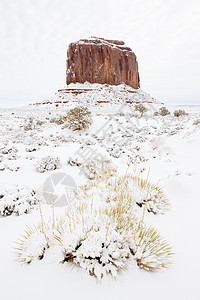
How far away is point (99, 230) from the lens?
1.87 metres

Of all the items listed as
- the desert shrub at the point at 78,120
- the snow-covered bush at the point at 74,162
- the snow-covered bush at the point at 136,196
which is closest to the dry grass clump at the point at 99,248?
the snow-covered bush at the point at 136,196

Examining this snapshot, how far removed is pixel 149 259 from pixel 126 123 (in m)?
12.8

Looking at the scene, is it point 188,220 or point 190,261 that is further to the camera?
point 188,220

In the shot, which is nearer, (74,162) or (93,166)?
(93,166)

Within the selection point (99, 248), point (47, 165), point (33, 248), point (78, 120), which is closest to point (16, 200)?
point (33, 248)

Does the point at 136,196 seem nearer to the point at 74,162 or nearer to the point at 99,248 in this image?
the point at 99,248

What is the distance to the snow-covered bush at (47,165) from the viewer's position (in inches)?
186

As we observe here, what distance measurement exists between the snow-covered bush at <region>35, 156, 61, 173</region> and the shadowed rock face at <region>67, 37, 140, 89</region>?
68919 mm

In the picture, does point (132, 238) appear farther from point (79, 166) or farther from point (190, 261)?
point (79, 166)

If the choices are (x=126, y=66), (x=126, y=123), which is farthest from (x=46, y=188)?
(x=126, y=66)

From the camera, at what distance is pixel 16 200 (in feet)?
9.78

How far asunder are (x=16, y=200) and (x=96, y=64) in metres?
77.7

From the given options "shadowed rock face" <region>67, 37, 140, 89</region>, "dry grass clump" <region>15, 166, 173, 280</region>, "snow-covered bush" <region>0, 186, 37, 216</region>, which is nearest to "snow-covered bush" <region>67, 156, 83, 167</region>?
"snow-covered bush" <region>0, 186, 37, 216</region>

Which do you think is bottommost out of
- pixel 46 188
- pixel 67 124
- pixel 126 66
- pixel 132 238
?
pixel 46 188
